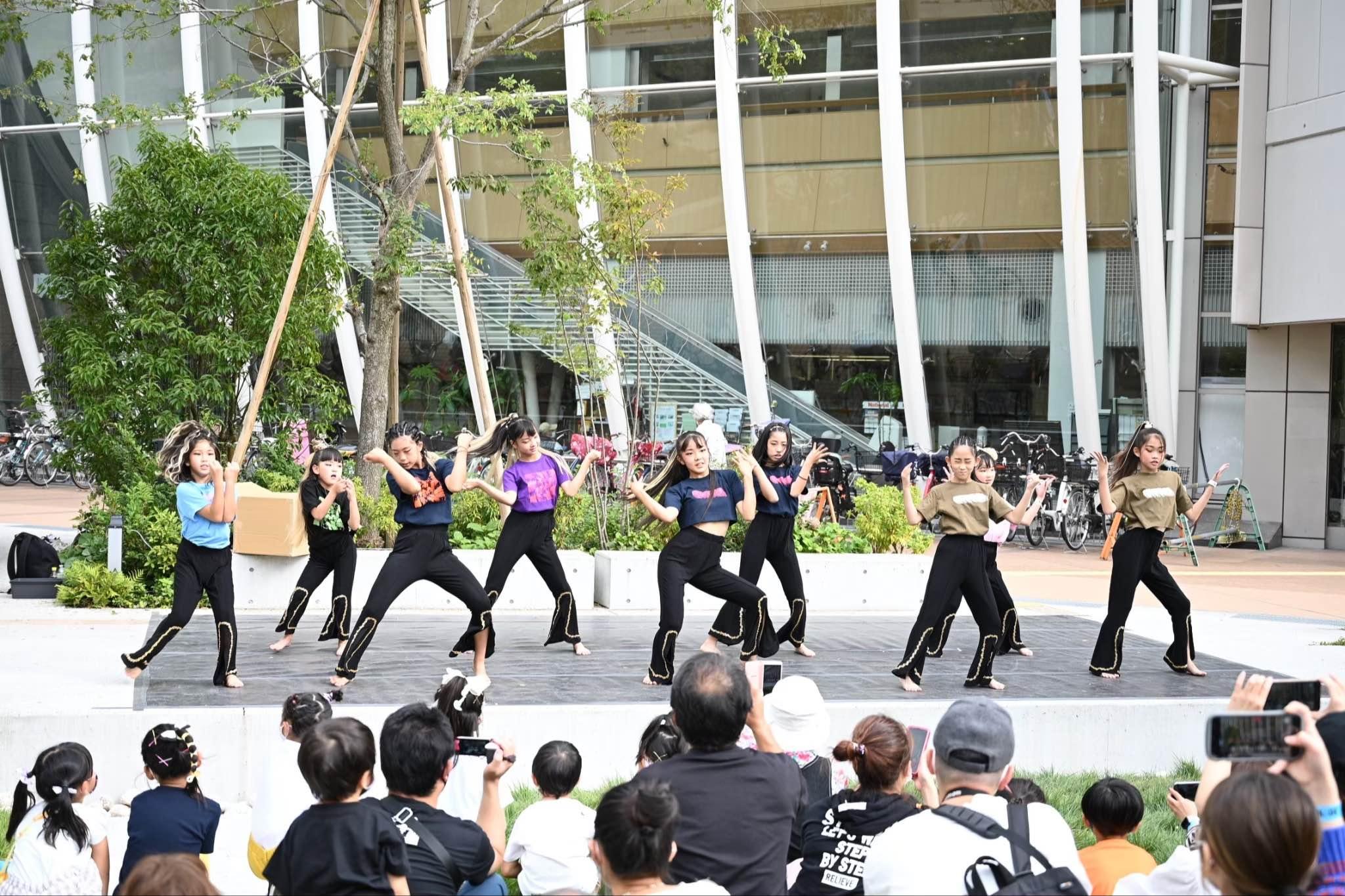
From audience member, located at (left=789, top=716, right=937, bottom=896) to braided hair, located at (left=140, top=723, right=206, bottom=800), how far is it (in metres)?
2.03

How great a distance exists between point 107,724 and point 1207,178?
17.4m

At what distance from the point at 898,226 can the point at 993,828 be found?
16.7 meters

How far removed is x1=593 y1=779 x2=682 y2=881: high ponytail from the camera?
10.8 ft

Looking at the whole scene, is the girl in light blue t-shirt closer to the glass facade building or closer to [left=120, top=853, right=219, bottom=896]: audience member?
[left=120, top=853, right=219, bottom=896]: audience member

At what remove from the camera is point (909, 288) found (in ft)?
64.2

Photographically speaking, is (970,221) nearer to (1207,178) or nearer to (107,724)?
(1207,178)

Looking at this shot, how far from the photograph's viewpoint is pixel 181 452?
25.5ft

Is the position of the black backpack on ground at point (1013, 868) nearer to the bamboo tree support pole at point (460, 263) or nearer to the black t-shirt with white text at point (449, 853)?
the black t-shirt with white text at point (449, 853)

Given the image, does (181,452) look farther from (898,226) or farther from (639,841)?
(898,226)

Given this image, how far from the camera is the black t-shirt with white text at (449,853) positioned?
3.86 metres

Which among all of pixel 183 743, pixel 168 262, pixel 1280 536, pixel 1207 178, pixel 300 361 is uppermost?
pixel 1207 178

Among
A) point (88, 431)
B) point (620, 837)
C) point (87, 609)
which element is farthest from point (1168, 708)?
point (88, 431)

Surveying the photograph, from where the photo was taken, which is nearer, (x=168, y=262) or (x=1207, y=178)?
A: (x=168, y=262)

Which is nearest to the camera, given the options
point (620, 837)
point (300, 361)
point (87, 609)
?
point (620, 837)
